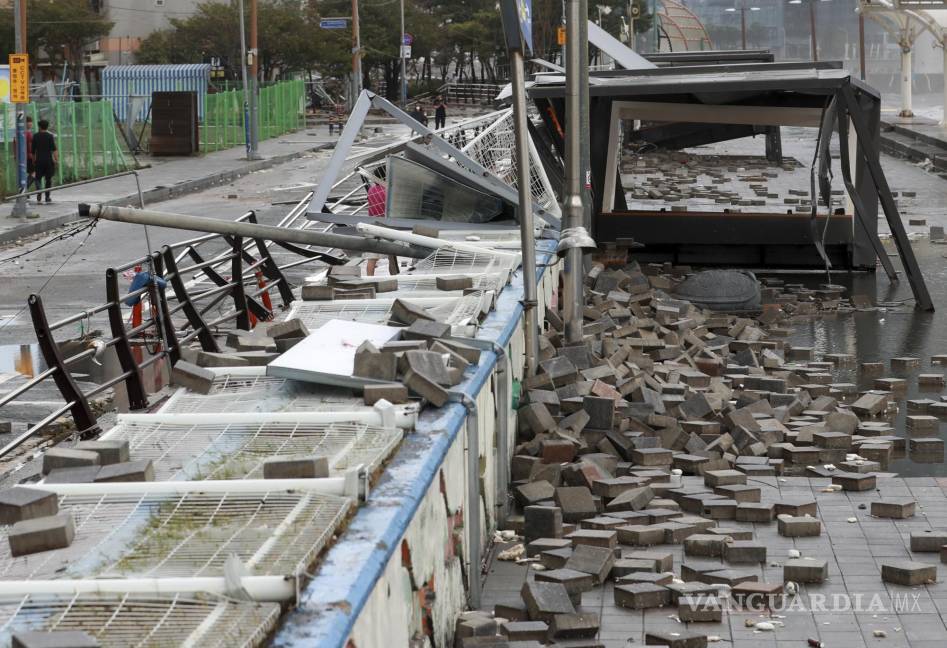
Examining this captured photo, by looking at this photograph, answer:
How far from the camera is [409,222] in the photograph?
13039 mm

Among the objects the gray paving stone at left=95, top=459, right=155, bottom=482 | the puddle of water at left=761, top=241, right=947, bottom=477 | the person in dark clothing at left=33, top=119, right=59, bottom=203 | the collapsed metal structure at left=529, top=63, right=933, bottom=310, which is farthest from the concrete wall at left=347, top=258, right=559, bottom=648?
the person in dark clothing at left=33, top=119, right=59, bottom=203

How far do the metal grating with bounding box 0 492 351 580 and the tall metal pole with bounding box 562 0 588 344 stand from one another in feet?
21.7

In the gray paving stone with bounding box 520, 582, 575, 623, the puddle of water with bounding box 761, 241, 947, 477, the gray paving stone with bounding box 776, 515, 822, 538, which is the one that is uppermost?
the gray paving stone with bounding box 520, 582, 575, 623

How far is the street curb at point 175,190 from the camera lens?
24.4 meters

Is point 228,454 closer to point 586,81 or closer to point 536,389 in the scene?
point 536,389

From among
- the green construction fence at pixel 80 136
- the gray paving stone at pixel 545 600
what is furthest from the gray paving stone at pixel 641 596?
the green construction fence at pixel 80 136

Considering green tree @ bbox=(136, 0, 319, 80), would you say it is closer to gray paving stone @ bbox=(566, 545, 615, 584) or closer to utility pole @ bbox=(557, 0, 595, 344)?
utility pole @ bbox=(557, 0, 595, 344)

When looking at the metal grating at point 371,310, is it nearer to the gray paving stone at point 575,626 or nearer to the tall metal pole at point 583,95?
the gray paving stone at point 575,626

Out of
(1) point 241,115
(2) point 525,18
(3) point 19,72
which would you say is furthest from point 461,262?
(1) point 241,115

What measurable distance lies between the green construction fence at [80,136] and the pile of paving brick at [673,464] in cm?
2180

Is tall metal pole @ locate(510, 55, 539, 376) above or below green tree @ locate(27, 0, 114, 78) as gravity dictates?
below

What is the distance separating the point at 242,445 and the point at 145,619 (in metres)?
1.81

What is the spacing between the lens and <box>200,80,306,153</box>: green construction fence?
4509 cm

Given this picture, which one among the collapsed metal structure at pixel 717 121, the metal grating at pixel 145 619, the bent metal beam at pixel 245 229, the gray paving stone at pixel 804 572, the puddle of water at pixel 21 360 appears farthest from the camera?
the collapsed metal structure at pixel 717 121
